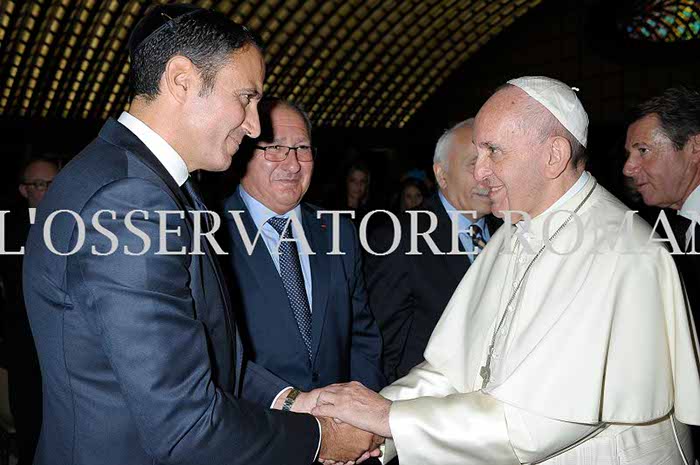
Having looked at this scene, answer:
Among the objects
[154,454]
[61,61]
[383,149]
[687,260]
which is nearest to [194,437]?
[154,454]

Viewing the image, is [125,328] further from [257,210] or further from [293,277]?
[257,210]

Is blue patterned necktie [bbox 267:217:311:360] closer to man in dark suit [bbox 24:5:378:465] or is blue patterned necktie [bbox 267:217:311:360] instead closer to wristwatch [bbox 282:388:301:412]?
wristwatch [bbox 282:388:301:412]

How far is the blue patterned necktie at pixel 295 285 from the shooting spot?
9.02 ft

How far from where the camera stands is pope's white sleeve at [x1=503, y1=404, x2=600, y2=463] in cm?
199

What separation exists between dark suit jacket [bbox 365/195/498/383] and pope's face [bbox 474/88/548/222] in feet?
3.43

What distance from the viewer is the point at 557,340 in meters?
2.02

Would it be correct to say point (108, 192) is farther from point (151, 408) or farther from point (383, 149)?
point (383, 149)

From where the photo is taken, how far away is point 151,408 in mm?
1583

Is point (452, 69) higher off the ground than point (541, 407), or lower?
higher

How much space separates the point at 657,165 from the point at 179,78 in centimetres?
255

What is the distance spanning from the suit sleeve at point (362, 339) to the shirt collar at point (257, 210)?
1.14ft

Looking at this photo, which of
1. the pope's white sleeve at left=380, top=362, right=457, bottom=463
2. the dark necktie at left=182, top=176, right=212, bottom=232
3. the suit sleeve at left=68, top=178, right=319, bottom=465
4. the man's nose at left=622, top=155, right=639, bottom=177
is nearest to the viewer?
the suit sleeve at left=68, top=178, right=319, bottom=465

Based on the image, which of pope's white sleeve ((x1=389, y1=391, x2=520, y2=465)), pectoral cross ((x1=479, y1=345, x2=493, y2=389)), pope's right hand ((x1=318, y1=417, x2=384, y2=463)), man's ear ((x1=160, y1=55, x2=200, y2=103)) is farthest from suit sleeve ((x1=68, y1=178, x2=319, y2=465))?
pectoral cross ((x1=479, y1=345, x2=493, y2=389))

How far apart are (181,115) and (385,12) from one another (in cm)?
1998
